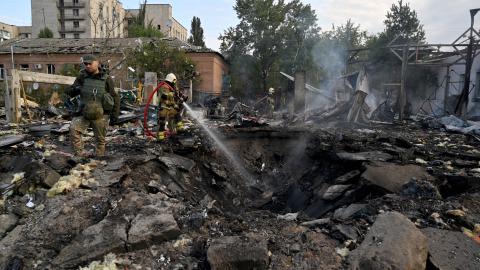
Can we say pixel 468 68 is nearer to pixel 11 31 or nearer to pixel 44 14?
pixel 44 14

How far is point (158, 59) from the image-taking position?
2192cm

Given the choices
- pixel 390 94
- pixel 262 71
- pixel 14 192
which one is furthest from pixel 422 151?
pixel 262 71

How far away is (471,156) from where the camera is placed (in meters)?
6.18

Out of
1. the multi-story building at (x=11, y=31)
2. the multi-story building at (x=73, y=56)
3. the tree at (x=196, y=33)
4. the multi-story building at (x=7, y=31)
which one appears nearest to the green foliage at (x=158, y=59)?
the multi-story building at (x=73, y=56)

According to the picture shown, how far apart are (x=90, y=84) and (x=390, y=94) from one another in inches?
600

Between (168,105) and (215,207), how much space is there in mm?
2901

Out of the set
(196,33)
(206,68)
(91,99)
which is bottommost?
(91,99)

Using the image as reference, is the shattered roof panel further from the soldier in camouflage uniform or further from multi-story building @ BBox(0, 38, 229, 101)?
the soldier in camouflage uniform

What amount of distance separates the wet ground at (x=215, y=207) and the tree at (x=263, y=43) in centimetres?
2481

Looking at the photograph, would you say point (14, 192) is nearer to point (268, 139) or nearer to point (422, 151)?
point (268, 139)

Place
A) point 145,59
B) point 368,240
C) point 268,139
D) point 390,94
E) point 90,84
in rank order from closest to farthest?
point 368,240, point 90,84, point 268,139, point 390,94, point 145,59

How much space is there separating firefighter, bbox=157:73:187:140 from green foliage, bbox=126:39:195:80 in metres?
A: 14.8

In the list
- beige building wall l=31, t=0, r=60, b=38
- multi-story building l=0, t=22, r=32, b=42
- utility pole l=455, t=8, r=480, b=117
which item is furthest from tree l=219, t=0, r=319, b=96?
multi-story building l=0, t=22, r=32, b=42

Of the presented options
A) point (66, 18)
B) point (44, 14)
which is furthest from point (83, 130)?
point (66, 18)
